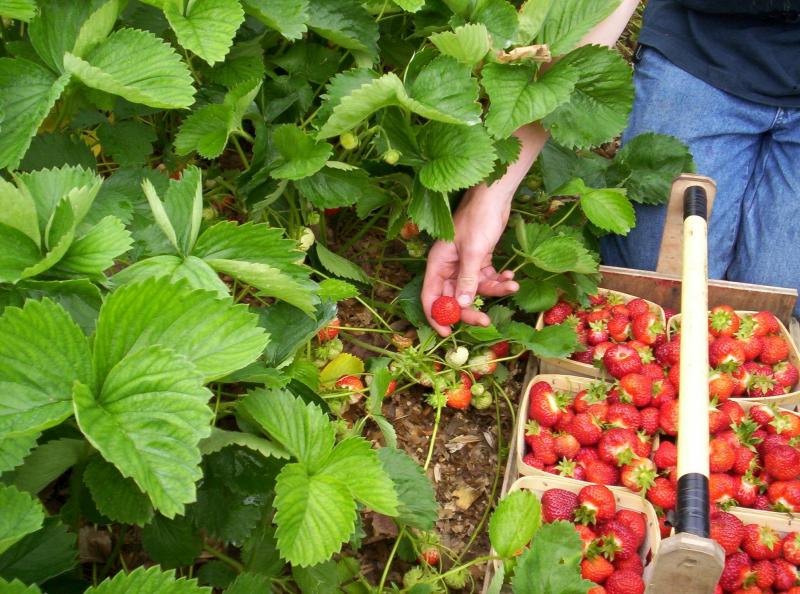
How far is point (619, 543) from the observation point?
4.26 ft

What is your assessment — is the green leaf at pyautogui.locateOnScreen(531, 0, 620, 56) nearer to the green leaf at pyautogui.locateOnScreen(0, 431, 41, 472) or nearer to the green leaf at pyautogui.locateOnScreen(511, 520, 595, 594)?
the green leaf at pyautogui.locateOnScreen(511, 520, 595, 594)

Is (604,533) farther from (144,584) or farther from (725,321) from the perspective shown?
(144,584)

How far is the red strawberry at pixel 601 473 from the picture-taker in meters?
1.42

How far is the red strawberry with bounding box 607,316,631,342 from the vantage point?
5.39 ft

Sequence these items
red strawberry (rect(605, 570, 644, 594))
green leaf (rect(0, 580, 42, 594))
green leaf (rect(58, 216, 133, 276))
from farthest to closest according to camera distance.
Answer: red strawberry (rect(605, 570, 644, 594)) < green leaf (rect(58, 216, 133, 276)) < green leaf (rect(0, 580, 42, 594))

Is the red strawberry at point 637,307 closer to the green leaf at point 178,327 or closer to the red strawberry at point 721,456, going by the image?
the red strawberry at point 721,456

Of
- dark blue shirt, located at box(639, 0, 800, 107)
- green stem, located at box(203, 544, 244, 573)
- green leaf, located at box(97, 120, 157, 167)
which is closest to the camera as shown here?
green stem, located at box(203, 544, 244, 573)

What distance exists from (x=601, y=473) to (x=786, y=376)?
19.2 inches

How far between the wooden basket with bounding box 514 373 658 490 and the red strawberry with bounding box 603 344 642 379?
5 centimetres

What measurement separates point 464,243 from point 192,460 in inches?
39.0

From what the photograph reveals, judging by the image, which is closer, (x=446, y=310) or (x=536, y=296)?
(x=446, y=310)

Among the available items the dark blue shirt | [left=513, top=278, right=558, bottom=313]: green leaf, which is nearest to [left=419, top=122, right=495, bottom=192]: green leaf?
[left=513, top=278, right=558, bottom=313]: green leaf

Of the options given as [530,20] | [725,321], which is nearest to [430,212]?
[530,20]

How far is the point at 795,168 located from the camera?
1.95 m
